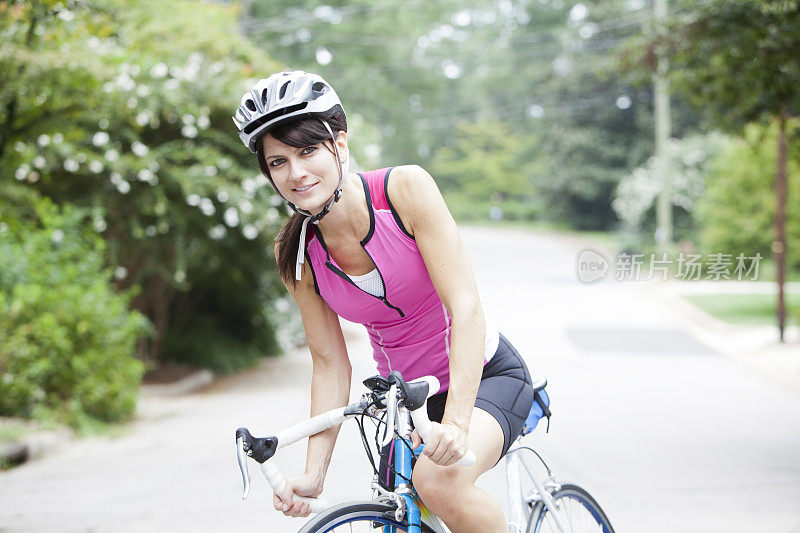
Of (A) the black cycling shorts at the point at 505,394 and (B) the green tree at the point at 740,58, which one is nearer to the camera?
(A) the black cycling shorts at the point at 505,394

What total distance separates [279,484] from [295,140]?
943mm

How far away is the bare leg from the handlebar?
14 centimetres

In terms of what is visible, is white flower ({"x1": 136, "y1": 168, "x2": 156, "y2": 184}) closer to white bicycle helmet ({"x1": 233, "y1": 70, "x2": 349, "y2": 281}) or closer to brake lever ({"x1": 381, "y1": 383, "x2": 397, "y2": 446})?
white bicycle helmet ({"x1": 233, "y1": 70, "x2": 349, "y2": 281})

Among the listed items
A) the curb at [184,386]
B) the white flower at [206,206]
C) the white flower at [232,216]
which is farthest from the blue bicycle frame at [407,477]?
the curb at [184,386]

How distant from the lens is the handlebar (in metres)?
2.22

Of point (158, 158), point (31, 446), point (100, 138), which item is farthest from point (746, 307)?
point (31, 446)

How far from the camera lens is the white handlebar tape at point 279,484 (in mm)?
2432

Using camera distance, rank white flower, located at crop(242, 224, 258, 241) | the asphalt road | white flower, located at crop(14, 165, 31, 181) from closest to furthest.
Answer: the asphalt road → white flower, located at crop(14, 165, 31, 181) → white flower, located at crop(242, 224, 258, 241)

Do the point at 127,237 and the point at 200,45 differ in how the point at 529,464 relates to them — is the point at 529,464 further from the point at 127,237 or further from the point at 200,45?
the point at 200,45

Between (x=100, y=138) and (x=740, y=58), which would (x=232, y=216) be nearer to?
(x=100, y=138)

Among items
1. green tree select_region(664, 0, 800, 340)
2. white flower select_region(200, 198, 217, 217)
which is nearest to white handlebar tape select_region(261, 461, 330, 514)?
green tree select_region(664, 0, 800, 340)

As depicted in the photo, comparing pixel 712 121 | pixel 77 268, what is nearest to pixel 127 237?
pixel 77 268

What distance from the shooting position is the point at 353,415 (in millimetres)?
2490

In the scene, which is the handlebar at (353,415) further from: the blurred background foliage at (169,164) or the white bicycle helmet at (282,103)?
the blurred background foliage at (169,164)
